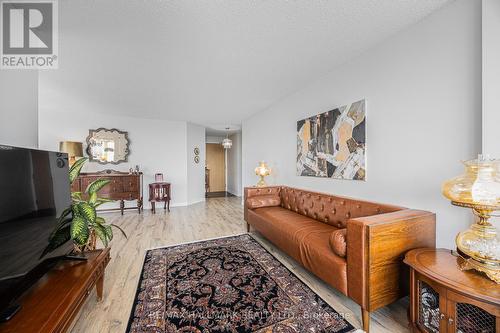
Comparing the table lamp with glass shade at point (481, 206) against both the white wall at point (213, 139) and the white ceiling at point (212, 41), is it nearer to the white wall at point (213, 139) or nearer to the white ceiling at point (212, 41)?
the white ceiling at point (212, 41)

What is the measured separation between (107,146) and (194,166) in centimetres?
226

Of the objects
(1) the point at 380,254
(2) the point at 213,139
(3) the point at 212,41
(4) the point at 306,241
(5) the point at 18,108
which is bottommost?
(4) the point at 306,241

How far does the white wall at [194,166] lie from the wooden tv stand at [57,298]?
173 inches

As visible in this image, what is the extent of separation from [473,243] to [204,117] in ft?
16.7

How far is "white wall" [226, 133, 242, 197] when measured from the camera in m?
7.37

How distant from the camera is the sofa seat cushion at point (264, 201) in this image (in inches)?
129

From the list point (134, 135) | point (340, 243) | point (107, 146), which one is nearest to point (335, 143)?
point (340, 243)

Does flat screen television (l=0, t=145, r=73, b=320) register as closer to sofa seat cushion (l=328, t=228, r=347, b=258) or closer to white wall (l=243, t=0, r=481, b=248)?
sofa seat cushion (l=328, t=228, r=347, b=258)

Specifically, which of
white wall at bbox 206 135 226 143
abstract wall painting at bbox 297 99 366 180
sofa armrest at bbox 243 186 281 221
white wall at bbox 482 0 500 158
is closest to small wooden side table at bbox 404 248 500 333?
white wall at bbox 482 0 500 158

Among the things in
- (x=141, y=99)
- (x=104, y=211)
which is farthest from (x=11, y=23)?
(x=104, y=211)

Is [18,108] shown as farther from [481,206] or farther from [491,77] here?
[491,77]

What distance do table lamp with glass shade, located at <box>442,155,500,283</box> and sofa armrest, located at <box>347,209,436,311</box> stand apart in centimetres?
29

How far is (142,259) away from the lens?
2.43 meters

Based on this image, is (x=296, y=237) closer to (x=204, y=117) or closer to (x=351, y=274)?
(x=351, y=274)
